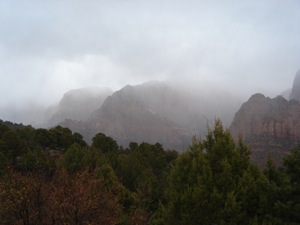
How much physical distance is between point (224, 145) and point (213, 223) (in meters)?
5.17

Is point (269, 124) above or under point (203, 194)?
above

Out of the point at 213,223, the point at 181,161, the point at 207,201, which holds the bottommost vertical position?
the point at 213,223

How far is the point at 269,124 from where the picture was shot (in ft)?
430

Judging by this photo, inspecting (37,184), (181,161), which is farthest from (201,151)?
(37,184)

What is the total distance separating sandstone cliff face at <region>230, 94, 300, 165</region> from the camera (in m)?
103

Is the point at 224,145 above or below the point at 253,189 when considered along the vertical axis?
above

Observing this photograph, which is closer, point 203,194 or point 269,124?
point 203,194

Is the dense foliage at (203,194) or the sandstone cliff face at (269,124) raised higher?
the sandstone cliff face at (269,124)

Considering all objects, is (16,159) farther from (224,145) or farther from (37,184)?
(224,145)

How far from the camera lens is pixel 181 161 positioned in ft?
78.3

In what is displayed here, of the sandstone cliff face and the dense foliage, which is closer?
the dense foliage

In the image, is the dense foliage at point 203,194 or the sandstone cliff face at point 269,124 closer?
the dense foliage at point 203,194

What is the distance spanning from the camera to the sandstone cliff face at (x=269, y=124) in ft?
339

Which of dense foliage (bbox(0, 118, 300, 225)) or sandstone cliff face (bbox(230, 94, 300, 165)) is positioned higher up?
sandstone cliff face (bbox(230, 94, 300, 165))
